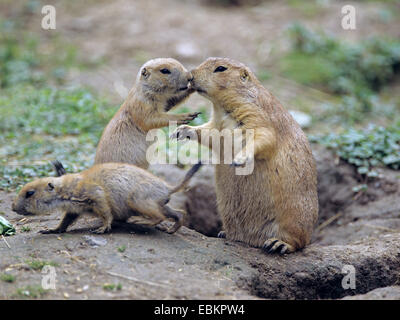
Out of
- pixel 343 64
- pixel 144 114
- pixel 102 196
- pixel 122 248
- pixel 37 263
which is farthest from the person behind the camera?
pixel 343 64

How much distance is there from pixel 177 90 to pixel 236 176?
144 cm

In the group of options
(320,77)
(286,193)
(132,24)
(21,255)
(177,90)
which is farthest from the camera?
(132,24)

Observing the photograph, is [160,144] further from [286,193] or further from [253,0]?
[253,0]

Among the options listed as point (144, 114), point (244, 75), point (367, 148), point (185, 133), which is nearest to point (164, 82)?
point (144, 114)

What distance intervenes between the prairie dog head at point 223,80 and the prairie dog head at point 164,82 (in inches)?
22.2

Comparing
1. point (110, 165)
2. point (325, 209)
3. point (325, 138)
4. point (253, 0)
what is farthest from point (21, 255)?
point (253, 0)

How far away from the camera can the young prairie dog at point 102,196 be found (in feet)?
16.7

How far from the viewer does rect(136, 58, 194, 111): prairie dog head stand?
6.17 meters

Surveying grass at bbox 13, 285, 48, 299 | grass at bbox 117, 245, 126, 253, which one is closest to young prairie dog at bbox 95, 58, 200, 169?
grass at bbox 117, 245, 126, 253

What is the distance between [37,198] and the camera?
5.13 metres

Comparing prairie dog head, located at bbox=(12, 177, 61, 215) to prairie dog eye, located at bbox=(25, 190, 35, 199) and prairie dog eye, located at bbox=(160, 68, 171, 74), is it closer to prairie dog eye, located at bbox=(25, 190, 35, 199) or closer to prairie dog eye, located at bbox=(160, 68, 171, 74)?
prairie dog eye, located at bbox=(25, 190, 35, 199)

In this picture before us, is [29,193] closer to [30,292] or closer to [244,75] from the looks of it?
[30,292]

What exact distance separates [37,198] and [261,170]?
7.39 feet

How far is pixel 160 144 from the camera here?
823cm
